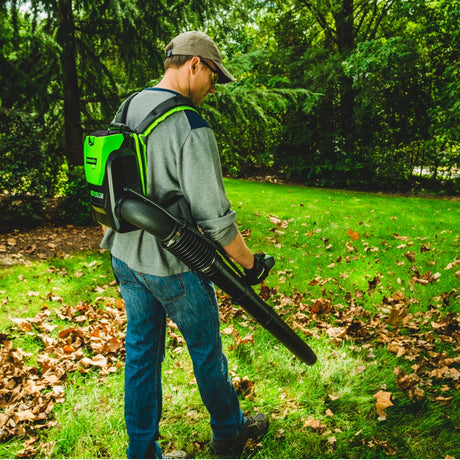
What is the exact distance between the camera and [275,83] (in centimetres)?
1288

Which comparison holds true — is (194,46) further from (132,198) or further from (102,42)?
(102,42)

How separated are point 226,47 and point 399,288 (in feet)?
19.3

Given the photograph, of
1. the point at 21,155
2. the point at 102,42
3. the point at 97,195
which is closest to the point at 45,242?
the point at 21,155

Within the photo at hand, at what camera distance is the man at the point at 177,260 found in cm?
154

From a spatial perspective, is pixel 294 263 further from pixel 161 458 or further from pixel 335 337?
pixel 161 458

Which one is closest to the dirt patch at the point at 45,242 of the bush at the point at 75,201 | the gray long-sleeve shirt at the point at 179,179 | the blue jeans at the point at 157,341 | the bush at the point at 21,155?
the bush at the point at 75,201

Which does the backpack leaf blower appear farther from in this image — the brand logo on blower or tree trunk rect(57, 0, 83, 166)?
tree trunk rect(57, 0, 83, 166)

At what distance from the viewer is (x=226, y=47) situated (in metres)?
7.46

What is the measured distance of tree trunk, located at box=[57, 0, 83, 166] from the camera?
6.43m

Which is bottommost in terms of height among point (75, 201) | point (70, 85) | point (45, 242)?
point (45, 242)

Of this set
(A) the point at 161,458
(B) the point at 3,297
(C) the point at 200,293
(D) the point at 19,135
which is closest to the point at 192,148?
(C) the point at 200,293

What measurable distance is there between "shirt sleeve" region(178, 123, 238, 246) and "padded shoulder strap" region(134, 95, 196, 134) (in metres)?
0.15

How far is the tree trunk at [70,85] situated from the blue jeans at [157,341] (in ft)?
20.5

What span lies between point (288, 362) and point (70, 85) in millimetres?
6727
